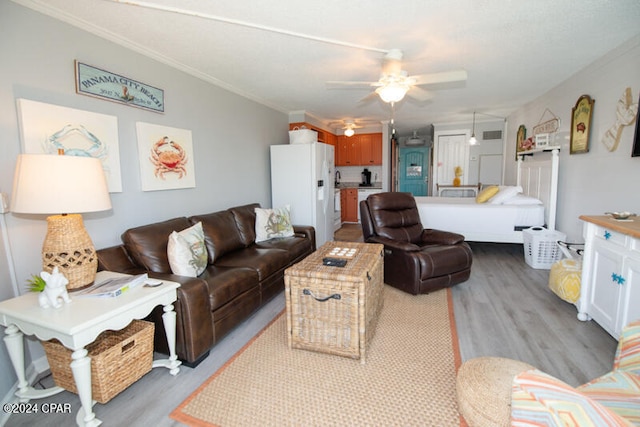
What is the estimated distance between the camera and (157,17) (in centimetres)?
204

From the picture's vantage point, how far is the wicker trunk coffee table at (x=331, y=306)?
6.25 feet

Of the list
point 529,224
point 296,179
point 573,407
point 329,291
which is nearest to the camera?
point 573,407

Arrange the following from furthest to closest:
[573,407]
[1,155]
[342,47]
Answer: [342,47] < [1,155] < [573,407]

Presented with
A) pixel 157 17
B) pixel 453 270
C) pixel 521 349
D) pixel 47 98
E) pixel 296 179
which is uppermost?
pixel 157 17

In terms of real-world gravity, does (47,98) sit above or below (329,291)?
above

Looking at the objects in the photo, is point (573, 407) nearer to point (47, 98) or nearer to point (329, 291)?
point (329, 291)

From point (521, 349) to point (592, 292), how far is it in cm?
83

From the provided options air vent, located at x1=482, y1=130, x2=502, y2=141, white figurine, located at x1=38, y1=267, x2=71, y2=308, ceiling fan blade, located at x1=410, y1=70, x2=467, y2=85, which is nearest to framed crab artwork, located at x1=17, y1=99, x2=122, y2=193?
white figurine, located at x1=38, y1=267, x2=71, y2=308

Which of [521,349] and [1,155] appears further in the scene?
[521,349]

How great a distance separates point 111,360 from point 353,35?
2.69 metres

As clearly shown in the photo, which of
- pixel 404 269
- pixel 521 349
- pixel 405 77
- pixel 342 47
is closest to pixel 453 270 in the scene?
pixel 404 269

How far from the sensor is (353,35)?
7.61 ft

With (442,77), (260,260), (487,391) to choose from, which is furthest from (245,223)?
Result: (487,391)

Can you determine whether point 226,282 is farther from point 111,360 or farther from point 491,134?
point 491,134
